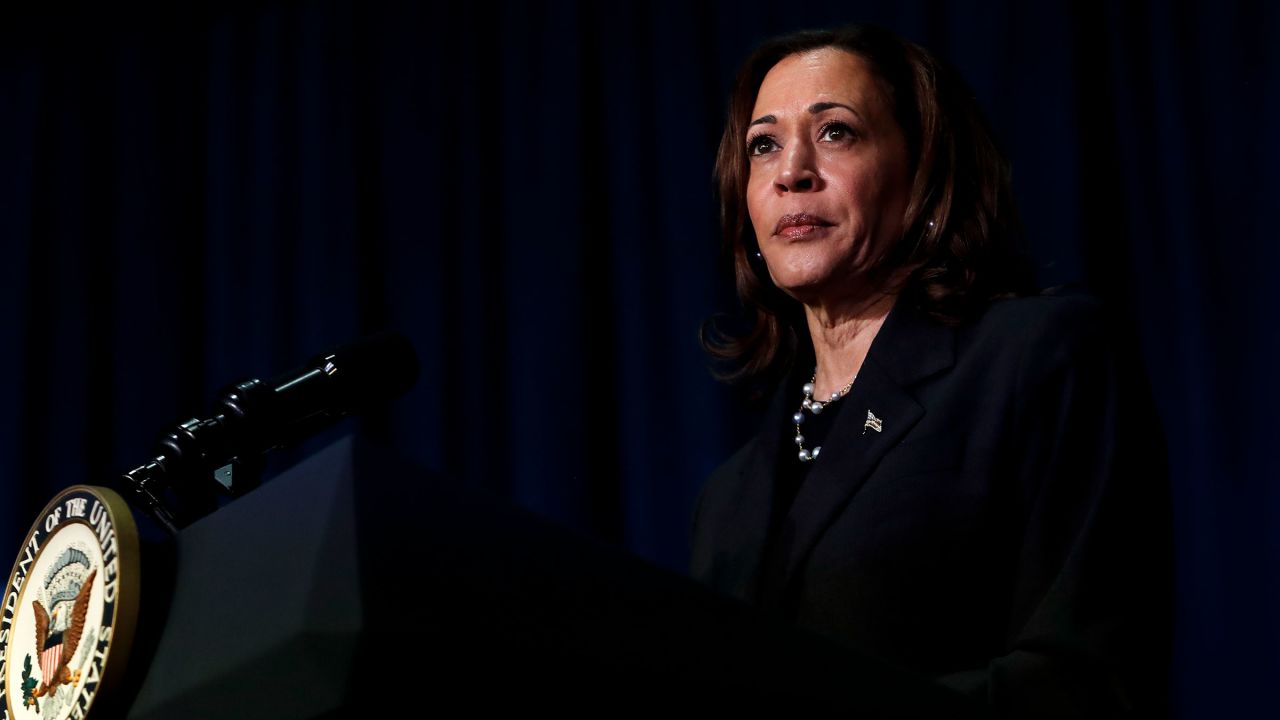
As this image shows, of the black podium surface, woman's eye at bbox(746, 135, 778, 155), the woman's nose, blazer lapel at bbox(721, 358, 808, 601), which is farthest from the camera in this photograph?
woman's eye at bbox(746, 135, 778, 155)

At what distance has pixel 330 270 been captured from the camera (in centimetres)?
282

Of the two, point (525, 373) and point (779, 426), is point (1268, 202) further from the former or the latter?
point (525, 373)

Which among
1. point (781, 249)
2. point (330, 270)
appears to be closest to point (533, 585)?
point (781, 249)

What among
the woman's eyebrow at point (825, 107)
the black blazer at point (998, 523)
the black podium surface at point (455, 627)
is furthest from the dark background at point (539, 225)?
the black podium surface at point (455, 627)

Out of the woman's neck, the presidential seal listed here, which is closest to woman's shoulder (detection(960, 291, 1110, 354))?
the woman's neck

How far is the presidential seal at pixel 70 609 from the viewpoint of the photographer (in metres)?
0.73

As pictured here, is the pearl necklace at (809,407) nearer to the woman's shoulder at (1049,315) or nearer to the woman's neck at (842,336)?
the woman's neck at (842,336)

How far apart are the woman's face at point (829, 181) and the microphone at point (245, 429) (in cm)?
59

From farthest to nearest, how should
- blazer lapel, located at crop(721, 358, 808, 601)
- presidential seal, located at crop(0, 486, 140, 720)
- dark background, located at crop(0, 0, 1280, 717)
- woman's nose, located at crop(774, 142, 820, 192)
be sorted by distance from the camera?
dark background, located at crop(0, 0, 1280, 717)
woman's nose, located at crop(774, 142, 820, 192)
blazer lapel, located at crop(721, 358, 808, 601)
presidential seal, located at crop(0, 486, 140, 720)

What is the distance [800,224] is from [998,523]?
0.44 m

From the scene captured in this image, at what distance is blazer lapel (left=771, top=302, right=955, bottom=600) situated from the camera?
1.32 m

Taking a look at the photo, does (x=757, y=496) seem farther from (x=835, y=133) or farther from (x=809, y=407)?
(x=835, y=133)

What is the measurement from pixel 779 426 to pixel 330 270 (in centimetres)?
146

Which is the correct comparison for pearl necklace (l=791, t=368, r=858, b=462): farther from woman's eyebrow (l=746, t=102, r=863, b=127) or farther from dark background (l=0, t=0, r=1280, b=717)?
dark background (l=0, t=0, r=1280, b=717)
